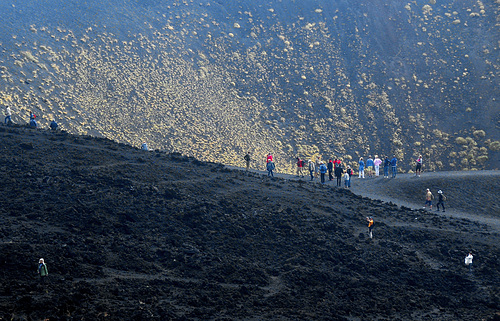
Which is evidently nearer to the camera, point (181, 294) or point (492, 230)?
point (181, 294)

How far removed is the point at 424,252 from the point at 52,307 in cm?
1569

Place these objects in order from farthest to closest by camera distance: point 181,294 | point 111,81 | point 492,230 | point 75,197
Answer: point 111,81 → point 492,230 → point 75,197 → point 181,294

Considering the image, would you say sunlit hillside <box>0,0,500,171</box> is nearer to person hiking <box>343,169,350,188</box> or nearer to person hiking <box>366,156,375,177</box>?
person hiking <box>366,156,375,177</box>

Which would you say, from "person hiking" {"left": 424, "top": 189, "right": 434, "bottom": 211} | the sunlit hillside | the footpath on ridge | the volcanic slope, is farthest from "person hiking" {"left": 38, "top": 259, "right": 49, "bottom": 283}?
the sunlit hillside

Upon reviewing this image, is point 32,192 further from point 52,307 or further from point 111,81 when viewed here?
point 111,81

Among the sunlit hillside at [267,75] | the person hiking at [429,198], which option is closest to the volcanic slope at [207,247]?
the person hiking at [429,198]

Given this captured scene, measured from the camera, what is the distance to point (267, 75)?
5591 cm

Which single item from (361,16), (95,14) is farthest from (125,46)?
(361,16)

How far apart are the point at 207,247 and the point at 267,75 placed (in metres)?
37.3

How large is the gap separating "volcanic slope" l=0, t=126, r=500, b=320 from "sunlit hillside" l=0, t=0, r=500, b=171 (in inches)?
600

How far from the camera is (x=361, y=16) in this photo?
208 ft

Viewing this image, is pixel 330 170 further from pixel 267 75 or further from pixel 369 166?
pixel 267 75

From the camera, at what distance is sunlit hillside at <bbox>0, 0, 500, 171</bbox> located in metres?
45.6

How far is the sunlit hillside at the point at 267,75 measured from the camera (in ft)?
149
